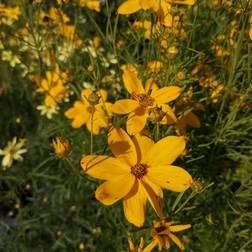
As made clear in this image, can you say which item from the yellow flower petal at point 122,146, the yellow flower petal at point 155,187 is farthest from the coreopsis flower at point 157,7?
the yellow flower petal at point 155,187

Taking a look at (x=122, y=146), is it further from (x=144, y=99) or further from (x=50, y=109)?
(x=50, y=109)

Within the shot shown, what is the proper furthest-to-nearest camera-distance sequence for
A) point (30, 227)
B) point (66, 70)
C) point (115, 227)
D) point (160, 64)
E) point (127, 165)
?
point (30, 227) < point (66, 70) < point (115, 227) < point (160, 64) < point (127, 165)

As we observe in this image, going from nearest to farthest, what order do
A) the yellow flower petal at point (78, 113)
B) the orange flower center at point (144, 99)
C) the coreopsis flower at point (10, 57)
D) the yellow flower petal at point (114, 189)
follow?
the yellow flower petal at point (114, 189), the orange flower center at point (144, 99), the yellow flower petal at point (78, 113), the coreopsis flower at point (10, 57)

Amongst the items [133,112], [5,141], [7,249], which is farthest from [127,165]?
[5,141]

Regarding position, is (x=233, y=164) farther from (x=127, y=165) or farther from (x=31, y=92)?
(x=31, y=92)

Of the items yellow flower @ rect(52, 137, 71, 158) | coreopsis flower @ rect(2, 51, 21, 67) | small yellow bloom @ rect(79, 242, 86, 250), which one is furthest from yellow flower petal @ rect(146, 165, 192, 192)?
coreopsis flower @ rect(2, 51, 21, 67)

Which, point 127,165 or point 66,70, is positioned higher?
point 127,165

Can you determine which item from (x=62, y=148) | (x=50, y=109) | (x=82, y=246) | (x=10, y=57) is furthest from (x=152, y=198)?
(x=10, y=57)

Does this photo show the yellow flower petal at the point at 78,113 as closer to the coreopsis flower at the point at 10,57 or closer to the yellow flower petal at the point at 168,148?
the coreopsis flower at the point at 10,57
